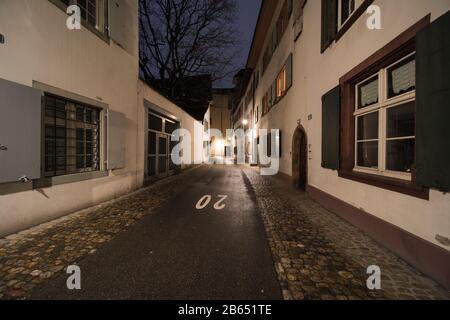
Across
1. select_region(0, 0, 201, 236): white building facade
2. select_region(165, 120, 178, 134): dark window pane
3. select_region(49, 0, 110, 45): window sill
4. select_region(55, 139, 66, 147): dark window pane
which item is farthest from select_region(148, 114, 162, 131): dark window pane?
select_region(55, 139, 66, 147): dark window pane

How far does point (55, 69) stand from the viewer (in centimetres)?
459

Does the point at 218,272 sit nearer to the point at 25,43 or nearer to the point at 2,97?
the point at 2,97

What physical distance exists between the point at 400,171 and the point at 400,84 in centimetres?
135

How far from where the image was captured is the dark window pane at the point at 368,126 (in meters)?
4.20

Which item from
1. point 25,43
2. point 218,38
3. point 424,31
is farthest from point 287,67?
point 218,38

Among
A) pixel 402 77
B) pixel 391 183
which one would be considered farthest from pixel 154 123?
pixel 391 183

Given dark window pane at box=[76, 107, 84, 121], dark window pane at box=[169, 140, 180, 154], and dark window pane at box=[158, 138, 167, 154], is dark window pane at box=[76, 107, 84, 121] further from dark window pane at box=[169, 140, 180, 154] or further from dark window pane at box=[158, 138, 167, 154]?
dark window pane at box=[169, 140, 180, 154]

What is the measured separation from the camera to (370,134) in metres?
4.35

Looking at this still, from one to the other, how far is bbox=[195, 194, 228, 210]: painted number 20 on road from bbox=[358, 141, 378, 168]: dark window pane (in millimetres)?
3410

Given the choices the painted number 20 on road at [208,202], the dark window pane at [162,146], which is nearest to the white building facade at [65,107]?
the painted number 20 on road at [208,202]

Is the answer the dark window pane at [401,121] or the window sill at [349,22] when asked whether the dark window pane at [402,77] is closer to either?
the dark window pane at [401,121]

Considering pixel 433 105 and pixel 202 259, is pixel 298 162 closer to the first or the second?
pixel 433 105

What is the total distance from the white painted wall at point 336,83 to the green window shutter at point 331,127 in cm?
30

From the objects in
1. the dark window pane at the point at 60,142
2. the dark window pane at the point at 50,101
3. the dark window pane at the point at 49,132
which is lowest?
the dark window pane at the point at 60,142
